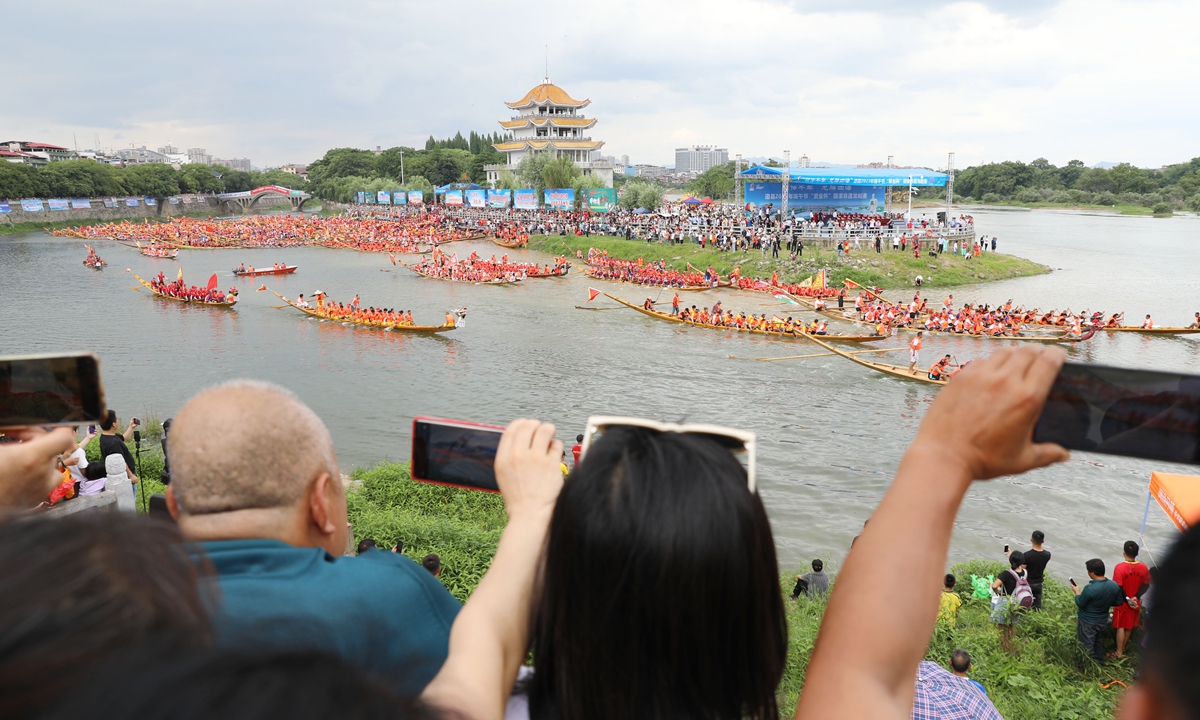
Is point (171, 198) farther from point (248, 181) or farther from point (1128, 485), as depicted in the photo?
point (1128, 485)

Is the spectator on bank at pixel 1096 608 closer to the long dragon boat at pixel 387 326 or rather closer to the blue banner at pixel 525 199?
the long dragon boat at pixel 387 326

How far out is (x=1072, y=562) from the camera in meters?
7.24

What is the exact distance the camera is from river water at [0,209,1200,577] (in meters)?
8.48

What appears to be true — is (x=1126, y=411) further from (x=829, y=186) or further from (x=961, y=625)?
(x=829, y=186)

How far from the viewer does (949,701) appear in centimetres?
201

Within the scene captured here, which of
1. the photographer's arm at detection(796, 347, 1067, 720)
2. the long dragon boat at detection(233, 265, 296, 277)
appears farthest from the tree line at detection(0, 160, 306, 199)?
the photographer's arm at detection(796, 347, 1067, 720)

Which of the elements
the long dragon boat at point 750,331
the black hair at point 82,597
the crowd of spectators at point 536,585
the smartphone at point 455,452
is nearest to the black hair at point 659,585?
the crowd of spectators at point 536,585

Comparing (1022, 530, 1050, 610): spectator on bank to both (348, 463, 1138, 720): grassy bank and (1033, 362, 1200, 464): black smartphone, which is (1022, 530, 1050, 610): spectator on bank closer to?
(348, 463, 1138, 720): grassy bank

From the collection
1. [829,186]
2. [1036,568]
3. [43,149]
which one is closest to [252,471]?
[1036,568]

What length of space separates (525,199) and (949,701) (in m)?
41.4

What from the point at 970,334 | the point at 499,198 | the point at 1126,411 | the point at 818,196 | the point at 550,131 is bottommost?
the point at 970,334

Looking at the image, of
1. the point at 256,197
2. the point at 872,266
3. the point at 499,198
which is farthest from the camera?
the point at 256,197

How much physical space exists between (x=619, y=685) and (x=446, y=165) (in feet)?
231

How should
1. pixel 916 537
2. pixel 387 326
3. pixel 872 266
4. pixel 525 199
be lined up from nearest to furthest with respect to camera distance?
pixel 916 537, pixel 387 326, pixel 872 266, pixel 525 199
